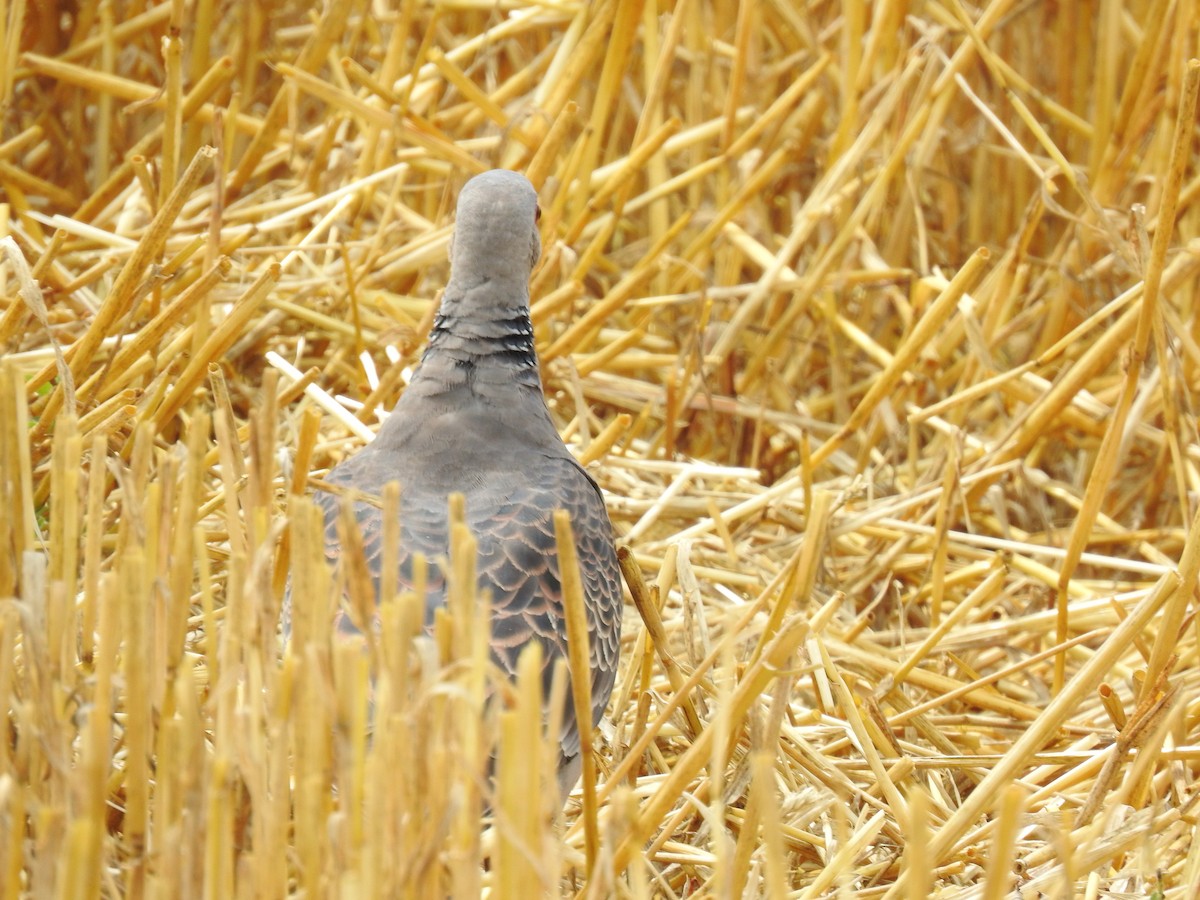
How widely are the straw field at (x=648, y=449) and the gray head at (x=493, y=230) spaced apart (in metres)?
0.39

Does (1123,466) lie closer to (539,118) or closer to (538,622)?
(539,118)

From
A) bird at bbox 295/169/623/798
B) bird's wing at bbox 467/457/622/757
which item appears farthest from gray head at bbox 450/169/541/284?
bird's wing at bbox 467/457/622/757

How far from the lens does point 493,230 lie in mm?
2445

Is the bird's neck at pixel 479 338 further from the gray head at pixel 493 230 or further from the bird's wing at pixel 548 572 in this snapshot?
the bird's wing at pixel 548 572

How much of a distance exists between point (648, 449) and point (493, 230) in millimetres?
1177

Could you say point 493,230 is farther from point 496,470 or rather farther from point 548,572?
point 548,572

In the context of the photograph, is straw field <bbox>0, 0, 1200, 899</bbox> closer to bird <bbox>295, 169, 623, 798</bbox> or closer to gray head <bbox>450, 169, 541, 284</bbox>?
bird <bbox>295, 169, 623, 798</bbox>

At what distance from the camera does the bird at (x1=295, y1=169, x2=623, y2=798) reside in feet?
6.91

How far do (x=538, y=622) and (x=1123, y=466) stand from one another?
2.60 meters

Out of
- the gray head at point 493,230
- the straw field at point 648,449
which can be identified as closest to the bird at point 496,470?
the gray head at point 493,230

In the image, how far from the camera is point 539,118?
335 cm

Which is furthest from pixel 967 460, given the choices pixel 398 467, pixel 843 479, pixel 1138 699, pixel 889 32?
pixel 398 467

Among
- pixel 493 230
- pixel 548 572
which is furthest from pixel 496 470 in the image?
pixel 493 230

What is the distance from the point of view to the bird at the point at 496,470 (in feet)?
6.91
